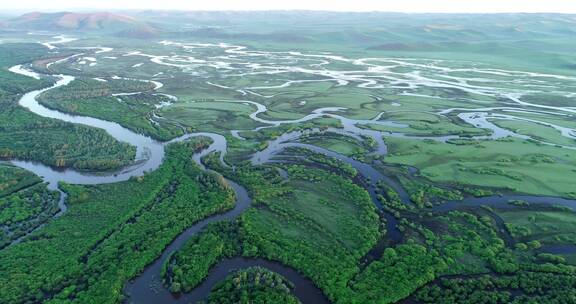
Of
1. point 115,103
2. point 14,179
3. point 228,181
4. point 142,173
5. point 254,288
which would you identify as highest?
point 115,103

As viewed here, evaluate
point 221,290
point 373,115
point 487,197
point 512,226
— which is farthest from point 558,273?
point 373,115

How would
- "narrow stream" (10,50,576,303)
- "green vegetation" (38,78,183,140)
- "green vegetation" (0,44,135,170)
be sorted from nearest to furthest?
"narrow stream" (10,50,576,303), "green vegetation" (0,44,135,170), "green vegetation" (38,78,183,140)

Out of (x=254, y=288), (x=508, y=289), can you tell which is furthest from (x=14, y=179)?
(x=508, y=289)

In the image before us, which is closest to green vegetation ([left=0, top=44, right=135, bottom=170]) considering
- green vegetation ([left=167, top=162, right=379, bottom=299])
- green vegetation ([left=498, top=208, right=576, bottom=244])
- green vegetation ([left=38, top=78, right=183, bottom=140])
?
green vegetation ([left=38, top=78, right=183, bottom=140])

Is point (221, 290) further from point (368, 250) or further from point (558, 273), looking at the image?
point (558, 273)

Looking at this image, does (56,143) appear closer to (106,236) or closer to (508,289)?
(106,236)

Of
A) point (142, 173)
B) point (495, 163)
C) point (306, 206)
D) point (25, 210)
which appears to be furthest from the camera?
point (495, 163)

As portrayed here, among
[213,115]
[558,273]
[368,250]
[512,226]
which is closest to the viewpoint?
[558,273]

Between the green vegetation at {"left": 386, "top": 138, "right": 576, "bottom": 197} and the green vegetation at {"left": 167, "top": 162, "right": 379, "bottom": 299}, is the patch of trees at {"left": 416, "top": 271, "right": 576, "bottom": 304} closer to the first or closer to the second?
the green vegetation at {"left": 167, "top": 162, "right": 379, "bottom": 299}
